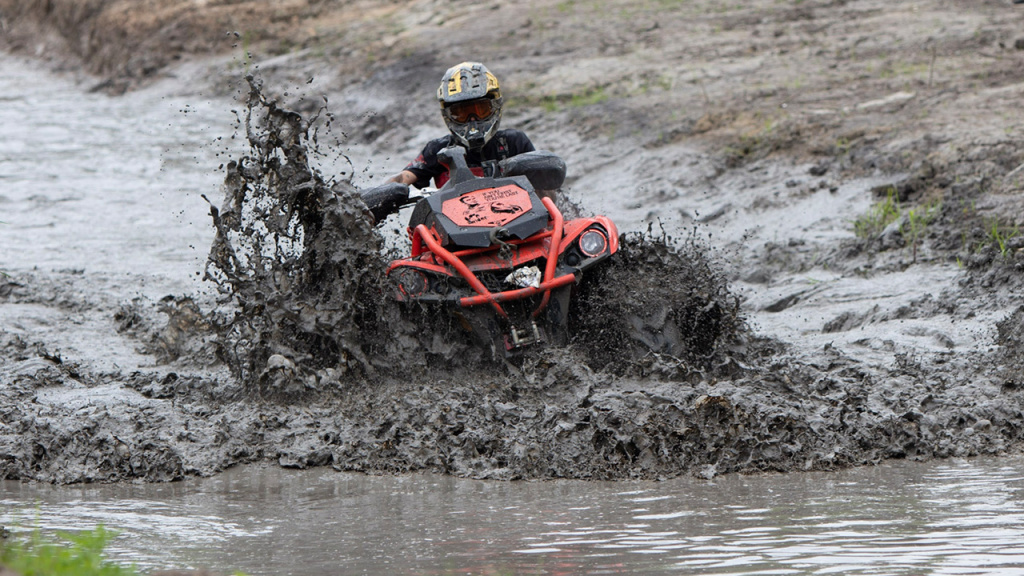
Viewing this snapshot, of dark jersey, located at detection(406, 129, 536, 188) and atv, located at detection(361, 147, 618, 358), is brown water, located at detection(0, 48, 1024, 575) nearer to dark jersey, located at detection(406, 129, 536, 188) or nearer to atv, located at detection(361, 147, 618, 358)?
atv, located at detection(361, 147, 618, 358)

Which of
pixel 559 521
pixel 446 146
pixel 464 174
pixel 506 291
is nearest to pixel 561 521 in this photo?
pixel 559 521

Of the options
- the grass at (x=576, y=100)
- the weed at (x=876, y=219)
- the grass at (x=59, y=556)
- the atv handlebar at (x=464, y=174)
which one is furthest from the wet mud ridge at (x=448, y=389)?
the grass at (x=576, y=100)

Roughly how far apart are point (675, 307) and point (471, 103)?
65.6 inches

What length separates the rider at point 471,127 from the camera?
23.4ft

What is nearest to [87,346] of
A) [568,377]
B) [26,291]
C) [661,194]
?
[26,291]

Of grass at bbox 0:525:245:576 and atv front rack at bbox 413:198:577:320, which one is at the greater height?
atv front rack at bbox 413:198:577:320

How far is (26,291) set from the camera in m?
9.61

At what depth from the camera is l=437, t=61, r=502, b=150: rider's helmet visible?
281 inches

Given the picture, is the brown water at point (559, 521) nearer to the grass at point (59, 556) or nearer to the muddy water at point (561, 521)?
the muddy water at point (561, 521)

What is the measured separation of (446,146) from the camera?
24.9 ft

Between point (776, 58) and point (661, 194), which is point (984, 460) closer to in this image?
point (661, 194)

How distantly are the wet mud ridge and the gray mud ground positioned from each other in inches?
0.7

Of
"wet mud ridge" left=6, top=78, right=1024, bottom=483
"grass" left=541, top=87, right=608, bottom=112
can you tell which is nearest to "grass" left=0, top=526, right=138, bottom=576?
"wet mud ridge" left=6, top=78, right=1024, bottom=483

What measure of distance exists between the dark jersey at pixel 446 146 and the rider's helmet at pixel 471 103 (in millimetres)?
195
